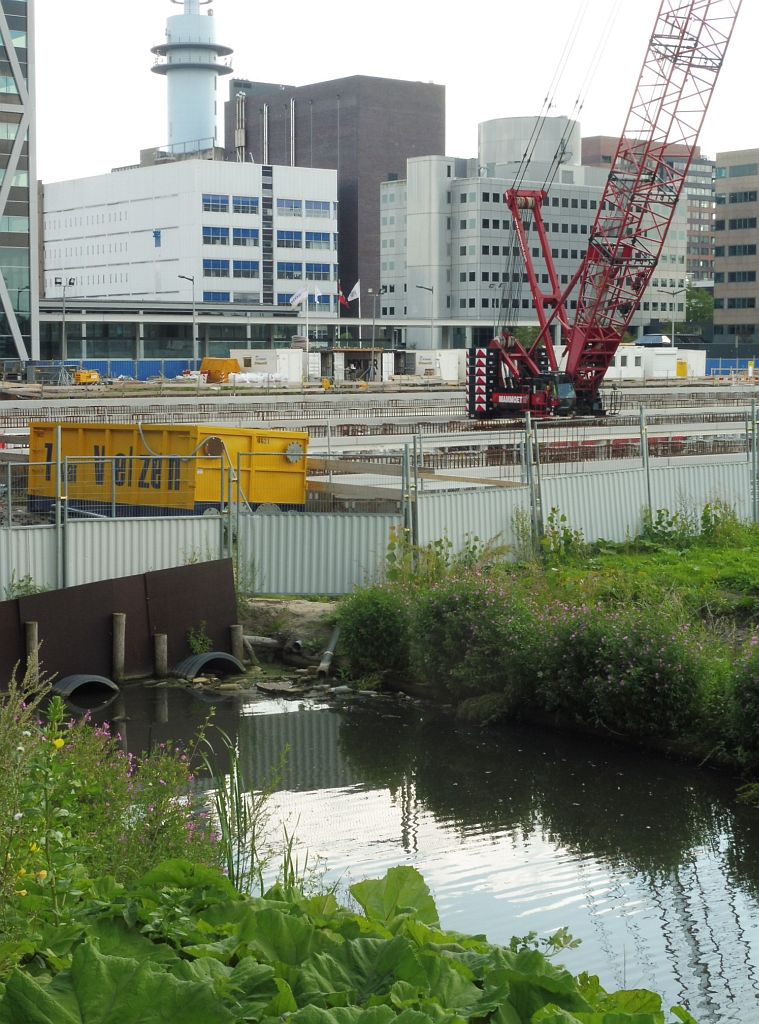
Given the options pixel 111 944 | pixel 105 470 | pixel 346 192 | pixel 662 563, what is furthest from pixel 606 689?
pixel 346 192

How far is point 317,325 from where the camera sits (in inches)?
4729

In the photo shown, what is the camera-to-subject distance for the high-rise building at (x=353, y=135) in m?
154

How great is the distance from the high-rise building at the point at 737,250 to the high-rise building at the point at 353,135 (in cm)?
3732

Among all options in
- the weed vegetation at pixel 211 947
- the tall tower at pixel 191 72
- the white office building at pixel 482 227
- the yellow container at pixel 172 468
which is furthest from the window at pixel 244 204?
the weed vegetation at pixel 211 947

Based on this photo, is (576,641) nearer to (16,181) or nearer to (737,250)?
(16,181)

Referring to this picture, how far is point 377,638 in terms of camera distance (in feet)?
58.6

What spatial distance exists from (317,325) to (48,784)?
11504 centimetres

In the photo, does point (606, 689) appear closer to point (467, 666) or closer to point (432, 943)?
point (467, 666)

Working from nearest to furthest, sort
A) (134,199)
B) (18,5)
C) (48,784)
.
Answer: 1. (48,784)
2. (18,5)
3. (134,199)

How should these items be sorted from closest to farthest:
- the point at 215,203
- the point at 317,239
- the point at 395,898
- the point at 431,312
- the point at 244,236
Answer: the point at 395,898 < the point at 215,203 < the point at 244,236 < the point at 317,239 < the point at 431,312

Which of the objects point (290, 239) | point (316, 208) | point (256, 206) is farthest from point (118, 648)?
point (316, 208)

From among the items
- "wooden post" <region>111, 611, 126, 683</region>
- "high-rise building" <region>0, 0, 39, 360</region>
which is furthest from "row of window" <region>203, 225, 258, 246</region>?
"wooden post" <region>111, 611, 126, 683</region>

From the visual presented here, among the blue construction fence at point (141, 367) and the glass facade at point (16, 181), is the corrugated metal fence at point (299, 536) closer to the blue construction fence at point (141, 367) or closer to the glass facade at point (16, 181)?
the glass facade at point (16, 181)

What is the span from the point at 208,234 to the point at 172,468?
103 meters
